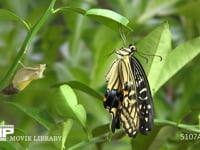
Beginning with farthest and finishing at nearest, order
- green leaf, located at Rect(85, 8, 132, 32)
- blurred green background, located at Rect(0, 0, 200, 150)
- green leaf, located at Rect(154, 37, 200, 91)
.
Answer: blurred green background, located at Rect(0, 0, 200, 150)
green leaf, located at Rect(154, 37, 200, 91)
green leaf, located at Rect(85, 8, 132, 32)

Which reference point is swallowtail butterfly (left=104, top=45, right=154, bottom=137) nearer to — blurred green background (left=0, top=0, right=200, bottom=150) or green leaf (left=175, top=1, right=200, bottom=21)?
blurred green background (left=0, top=0, right=200, bottom=150)

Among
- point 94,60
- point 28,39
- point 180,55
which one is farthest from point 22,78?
point 94,60

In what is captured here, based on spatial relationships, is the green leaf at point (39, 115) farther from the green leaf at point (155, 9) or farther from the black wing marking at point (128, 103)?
the green leaf at point (155, 9)

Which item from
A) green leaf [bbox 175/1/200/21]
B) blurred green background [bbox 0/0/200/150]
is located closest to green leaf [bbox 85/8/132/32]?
blurred green background [bbox 0/0/200/150]

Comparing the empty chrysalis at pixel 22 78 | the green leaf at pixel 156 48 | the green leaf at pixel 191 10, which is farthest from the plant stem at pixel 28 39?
the green leaf at pixel 191 10

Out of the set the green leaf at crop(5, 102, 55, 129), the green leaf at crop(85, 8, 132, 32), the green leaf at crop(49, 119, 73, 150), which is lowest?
the green leaf at crop(49, 119, 73, 150)

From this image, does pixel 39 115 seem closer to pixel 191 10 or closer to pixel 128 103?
pixel 128 103

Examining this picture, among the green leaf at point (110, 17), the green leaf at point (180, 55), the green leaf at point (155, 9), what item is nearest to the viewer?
the green leaf at point (110, 17)
